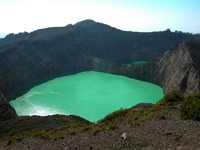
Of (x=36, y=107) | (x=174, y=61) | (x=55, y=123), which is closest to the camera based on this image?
(x=55, y=123)

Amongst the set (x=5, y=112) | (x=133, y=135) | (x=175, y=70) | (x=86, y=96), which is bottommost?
(x=86, y=96)

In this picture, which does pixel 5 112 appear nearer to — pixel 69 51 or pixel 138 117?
pixel 138 117

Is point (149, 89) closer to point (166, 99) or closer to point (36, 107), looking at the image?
point (36, 107)

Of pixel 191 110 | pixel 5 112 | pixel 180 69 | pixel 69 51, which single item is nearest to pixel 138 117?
pixel 191 110

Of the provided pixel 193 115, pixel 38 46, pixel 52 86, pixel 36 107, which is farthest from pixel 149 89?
pixel 193 115

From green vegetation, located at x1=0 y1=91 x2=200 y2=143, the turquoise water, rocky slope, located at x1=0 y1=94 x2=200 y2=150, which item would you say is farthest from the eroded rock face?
rocky slope, located at x1=0 y1=94 x2=200 y2=150

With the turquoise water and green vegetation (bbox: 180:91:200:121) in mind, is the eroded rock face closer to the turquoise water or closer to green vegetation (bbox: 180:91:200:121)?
the turquoise water

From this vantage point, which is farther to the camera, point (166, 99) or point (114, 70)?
point (114, 70)
